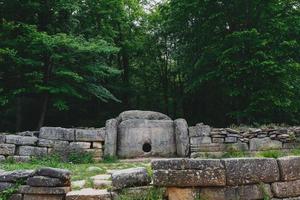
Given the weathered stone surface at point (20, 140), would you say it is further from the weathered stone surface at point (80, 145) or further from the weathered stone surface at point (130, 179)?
the weathered stone surface at point (130, 179)

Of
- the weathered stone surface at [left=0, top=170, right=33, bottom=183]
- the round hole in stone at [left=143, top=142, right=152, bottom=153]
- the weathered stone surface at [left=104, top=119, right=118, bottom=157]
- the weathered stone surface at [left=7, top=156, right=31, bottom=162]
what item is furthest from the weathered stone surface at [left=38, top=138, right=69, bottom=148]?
the weathered stone surface at [left=0, top=170, right=33, bottom=183]

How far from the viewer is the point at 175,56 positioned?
1900cm

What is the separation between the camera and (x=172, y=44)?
882 inches

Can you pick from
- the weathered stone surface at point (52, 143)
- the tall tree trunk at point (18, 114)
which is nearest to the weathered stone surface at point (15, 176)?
the weathered stone surface at point (52, 143)

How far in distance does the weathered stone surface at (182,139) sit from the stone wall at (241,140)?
18 centimetres

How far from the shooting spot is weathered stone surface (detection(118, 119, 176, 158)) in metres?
11.5

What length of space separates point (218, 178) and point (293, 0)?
13.2 meters

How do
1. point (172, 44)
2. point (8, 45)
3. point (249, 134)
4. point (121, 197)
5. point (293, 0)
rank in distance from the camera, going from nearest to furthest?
point (121, 197), point (249, 134), point (8, 45), point (293, 0), point (172, 44)

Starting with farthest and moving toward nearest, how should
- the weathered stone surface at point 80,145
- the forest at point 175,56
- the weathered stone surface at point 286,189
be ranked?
the forest at point 175,56 < the weathered stone surface at point 80,145 < the weathered stone surface at point 286,189

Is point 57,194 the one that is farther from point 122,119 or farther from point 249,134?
point 249,134

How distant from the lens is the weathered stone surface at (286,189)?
544 cm

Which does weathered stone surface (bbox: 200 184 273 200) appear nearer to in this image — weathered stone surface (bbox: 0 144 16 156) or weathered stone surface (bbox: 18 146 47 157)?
weathered stone surface (bbox: 18 146 47 157)

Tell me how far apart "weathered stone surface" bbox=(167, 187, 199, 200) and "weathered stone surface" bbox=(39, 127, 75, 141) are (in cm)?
628

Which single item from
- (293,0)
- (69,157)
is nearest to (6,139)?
(69,157)
